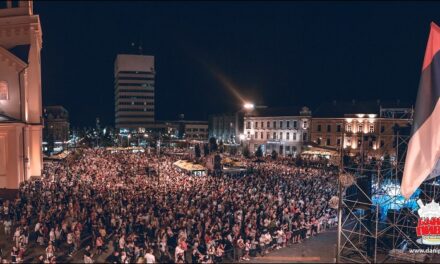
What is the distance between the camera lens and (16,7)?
29.2 m

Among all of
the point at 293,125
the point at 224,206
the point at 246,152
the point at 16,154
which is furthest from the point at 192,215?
the point at 293,125

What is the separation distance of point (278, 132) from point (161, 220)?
5746 cm

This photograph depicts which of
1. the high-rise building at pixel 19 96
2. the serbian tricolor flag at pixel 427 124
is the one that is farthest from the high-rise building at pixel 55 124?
the serbian tricolor flag at pixel 427 124

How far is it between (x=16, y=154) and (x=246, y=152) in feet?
114

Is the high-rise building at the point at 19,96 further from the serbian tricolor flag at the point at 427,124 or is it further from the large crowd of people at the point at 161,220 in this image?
the serbian tricolor flag at the point at 427,124

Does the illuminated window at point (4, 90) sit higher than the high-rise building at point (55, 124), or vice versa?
the illuminated window at point (4, 90)

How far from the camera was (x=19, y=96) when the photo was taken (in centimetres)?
2706

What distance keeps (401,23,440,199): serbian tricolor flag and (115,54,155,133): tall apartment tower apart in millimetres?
124788

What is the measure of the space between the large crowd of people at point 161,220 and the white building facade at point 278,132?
41891 millimetres

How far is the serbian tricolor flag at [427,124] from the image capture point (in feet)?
34.7

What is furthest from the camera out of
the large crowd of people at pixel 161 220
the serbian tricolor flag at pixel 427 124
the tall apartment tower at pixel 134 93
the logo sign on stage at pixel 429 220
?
the tall apartment tower at pixel 134 93

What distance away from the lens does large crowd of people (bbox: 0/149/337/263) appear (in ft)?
50.5

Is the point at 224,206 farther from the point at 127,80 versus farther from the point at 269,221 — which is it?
the point at 127,80

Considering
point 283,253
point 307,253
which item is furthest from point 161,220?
point 307,253
